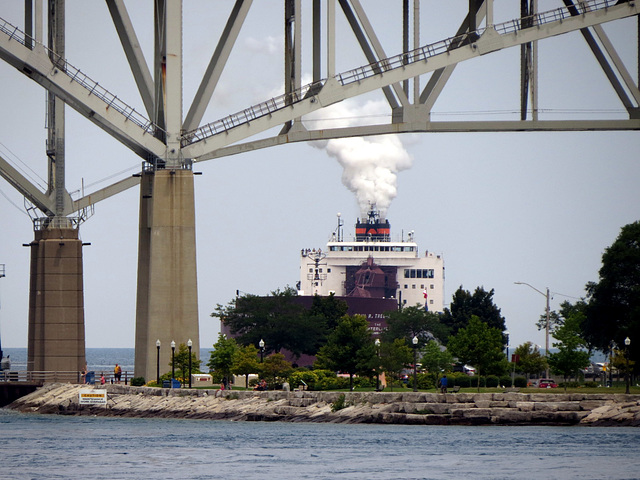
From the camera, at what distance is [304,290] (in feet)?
382

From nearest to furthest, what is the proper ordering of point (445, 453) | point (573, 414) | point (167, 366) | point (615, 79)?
point (445, 453), point (573, 414), point (615, 79), point (167, 366)

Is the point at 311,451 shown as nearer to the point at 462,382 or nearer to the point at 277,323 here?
the point at 462,382

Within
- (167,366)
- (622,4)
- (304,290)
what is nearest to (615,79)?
(622,4)

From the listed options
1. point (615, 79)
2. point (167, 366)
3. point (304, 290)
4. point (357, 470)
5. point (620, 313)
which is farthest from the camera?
point (304, 290)

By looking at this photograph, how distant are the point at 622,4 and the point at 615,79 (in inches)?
123

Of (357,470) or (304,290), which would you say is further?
(304,290)

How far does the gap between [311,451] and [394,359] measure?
1801 cm

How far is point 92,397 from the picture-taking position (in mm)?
57875

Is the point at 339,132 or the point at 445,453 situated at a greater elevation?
the point at 339,132

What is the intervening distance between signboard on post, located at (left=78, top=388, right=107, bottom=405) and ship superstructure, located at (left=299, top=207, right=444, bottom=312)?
57123 millimetres

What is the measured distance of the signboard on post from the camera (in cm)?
5753

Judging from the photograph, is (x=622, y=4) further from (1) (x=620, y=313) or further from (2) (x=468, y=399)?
(1) (x=620, y=313)

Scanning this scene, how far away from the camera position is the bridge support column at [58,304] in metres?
67.2

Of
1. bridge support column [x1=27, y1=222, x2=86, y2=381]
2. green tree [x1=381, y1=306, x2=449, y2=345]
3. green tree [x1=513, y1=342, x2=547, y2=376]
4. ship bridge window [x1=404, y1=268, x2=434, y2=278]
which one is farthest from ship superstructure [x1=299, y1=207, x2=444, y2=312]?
bridge support column [x1=27, y1=222, x2=86, y2=381]
